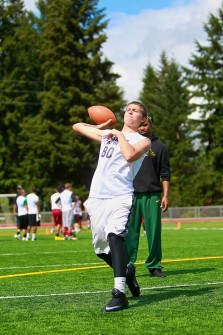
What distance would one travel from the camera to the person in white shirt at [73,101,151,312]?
7.80 meters

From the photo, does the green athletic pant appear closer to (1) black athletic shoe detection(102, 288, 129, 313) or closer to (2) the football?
(2) the football

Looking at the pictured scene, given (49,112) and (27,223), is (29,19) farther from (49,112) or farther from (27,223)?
(27,223)

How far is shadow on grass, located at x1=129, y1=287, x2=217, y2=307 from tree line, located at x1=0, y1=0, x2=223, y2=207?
5343cm

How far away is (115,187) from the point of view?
7973 mm

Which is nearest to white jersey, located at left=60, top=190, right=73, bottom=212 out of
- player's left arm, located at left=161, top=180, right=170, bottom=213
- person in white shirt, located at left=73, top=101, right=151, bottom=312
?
player's left arm, located at left=161, top=180, right=170, bottom=213

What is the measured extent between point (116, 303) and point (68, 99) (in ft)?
191

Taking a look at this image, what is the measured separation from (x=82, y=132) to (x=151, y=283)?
9.05ft

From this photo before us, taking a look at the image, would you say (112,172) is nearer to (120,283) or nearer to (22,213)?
(120,283)

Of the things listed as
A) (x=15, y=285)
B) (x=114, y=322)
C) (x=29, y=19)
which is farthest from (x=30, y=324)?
(x=29, y=19)

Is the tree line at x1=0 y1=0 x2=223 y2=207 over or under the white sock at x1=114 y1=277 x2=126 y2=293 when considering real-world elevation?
over

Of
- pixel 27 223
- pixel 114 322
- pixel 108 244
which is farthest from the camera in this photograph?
pixel 27 223

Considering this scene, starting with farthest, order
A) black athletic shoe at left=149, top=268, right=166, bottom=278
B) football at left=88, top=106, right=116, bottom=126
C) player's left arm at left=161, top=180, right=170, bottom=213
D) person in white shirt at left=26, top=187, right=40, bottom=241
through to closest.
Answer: person in white shirt at left=26, top=187, right=40, bottom=241, black athletic shoe at left=149, top=268, right=166, bottom=278, player's left arm at left=161, top=180, right=170, bottom=213, football at left=88, top=106, right=116, bottom=126

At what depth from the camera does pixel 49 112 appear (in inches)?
2584

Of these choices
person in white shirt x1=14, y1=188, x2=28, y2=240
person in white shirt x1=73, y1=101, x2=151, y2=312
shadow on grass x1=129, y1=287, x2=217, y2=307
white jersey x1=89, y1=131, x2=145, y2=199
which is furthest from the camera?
person in white shirt x1=14, y1=188, x2=28, y2=240
